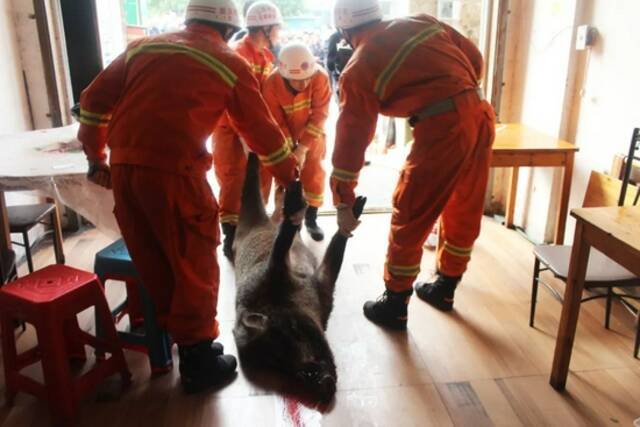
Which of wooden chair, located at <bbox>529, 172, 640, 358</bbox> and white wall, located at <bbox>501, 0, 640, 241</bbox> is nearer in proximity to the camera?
wooden chair, located at <bbox>529, 172, 640, 358</bbox>

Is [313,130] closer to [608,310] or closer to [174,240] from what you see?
[174,240]

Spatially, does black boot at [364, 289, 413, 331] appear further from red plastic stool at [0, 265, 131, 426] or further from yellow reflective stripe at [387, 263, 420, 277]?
red plastic stool at [0, 265, 131, 426]

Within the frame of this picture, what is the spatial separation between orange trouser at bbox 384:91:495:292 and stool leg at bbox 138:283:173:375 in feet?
3.39

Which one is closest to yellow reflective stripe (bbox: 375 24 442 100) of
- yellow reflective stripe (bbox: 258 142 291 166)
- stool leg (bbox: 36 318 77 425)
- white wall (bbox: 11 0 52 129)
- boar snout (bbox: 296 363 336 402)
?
yellow reflective stripe (bbox: 258 142 291 166)

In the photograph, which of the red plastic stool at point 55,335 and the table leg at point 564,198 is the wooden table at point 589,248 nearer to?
the table leg at point 564,198

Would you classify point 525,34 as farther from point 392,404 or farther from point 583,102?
point 392,404

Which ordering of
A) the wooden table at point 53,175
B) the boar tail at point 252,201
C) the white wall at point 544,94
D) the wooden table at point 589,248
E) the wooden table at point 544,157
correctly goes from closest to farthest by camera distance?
the wooden table at point 589,248
the wooden table at point 53,175
the boar tail at point 252,201
the wooden table at point 544,157
the white wall at point 544,94

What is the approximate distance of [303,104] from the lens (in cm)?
324

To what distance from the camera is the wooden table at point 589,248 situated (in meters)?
1.52

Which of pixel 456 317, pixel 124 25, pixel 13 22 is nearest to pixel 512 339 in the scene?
pixel 456 317

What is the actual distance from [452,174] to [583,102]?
1.34m

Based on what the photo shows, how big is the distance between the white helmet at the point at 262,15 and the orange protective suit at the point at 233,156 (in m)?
0.13

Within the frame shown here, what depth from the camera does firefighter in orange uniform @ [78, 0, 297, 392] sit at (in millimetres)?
1671

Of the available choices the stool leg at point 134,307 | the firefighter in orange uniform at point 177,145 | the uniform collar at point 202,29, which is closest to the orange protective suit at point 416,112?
the firefighter in orange uniform at point 177,145
